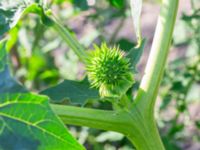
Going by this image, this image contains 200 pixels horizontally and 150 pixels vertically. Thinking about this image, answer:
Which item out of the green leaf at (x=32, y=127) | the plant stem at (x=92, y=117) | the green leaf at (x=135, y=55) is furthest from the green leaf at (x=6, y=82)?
the green leaf at (x=135, y=55)

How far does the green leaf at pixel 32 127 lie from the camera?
78 cm

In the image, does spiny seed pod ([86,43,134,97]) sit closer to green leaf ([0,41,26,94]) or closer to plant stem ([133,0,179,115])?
plant stem ([133,0,179,115])

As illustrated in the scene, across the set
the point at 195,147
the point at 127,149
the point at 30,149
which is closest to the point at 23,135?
the point at 30,149

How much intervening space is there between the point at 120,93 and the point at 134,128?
2.9 inches

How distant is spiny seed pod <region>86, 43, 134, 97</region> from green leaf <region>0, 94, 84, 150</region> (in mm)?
221

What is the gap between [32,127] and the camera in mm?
809

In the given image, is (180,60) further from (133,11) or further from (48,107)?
(48,107)

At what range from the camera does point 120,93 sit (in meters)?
1.02

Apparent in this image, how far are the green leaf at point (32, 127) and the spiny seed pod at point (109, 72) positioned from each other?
0.22 m

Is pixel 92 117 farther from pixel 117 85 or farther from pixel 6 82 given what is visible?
pixel 6 82

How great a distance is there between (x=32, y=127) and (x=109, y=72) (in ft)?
0.91

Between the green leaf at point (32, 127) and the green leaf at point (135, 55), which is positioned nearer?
the green leaf at point (32, 127)

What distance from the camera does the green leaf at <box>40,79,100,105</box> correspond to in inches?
40.6

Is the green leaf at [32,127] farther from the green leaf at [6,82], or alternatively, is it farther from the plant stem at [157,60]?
the plant stem at [157,60]
